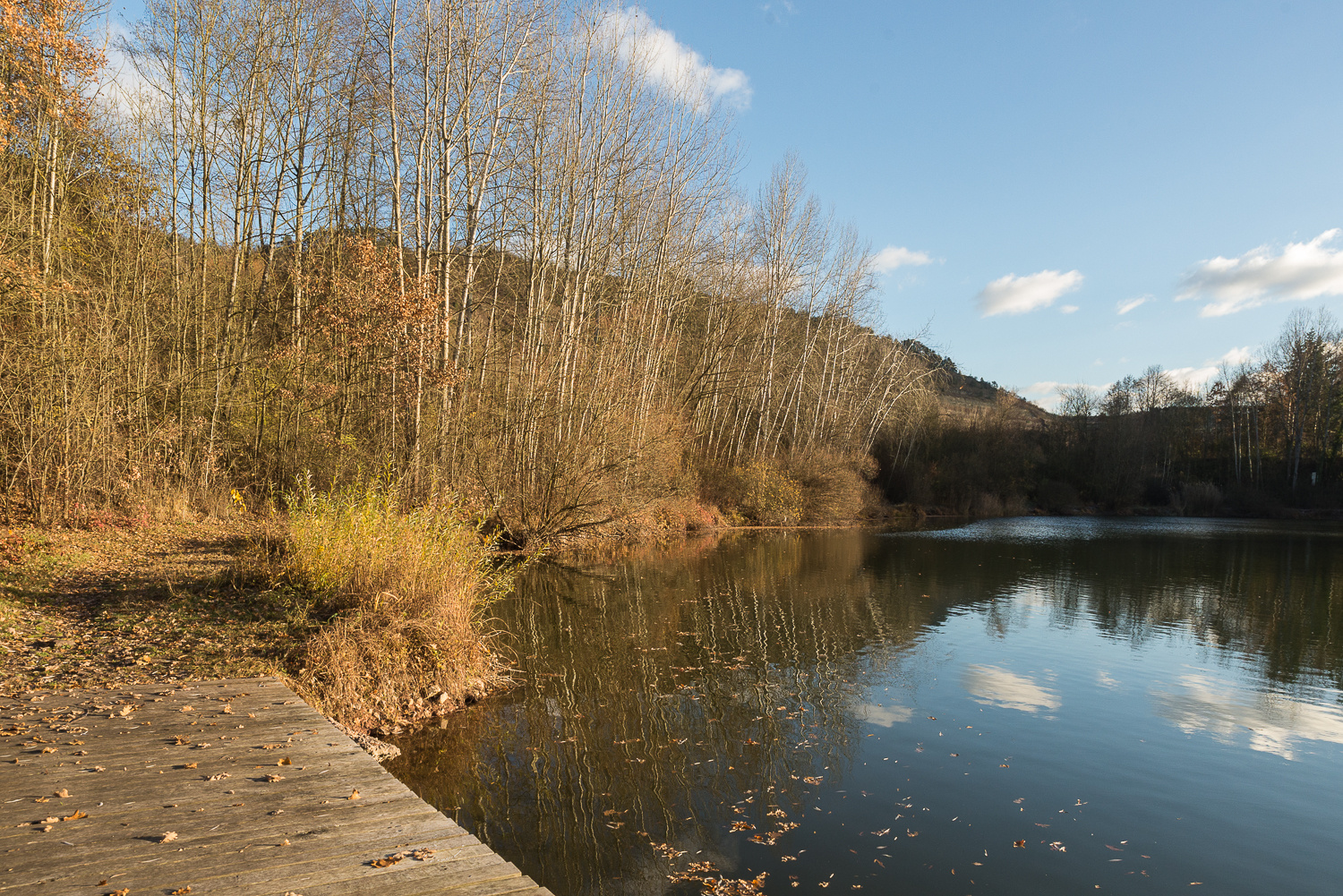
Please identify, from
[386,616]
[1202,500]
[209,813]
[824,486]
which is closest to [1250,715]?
[386,616]

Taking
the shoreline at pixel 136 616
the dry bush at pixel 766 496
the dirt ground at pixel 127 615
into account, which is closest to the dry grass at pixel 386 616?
the shoreline at pixel 136 616

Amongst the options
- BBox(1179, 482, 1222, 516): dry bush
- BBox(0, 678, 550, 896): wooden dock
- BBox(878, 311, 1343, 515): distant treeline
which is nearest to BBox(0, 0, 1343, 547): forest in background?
BBox(0, 678, 550, 896): wooden dock

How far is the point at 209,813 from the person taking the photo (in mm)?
3557

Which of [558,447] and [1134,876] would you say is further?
[558,447]

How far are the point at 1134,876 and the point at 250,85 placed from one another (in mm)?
18408

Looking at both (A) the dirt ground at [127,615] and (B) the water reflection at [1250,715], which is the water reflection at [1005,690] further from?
(A) the dirt ground at [127,615]

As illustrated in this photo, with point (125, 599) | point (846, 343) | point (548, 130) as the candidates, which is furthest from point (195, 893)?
point (846, 343)

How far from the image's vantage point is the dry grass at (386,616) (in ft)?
21.8

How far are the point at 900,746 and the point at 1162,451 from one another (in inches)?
2003

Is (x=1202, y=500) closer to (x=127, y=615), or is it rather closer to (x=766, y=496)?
(x=766, y=496)

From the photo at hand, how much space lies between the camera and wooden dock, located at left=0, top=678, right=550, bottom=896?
9.86 ft

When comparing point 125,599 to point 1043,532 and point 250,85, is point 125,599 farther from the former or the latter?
point 1043,532

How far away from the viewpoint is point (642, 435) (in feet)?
64.5

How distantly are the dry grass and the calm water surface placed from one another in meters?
0.47
